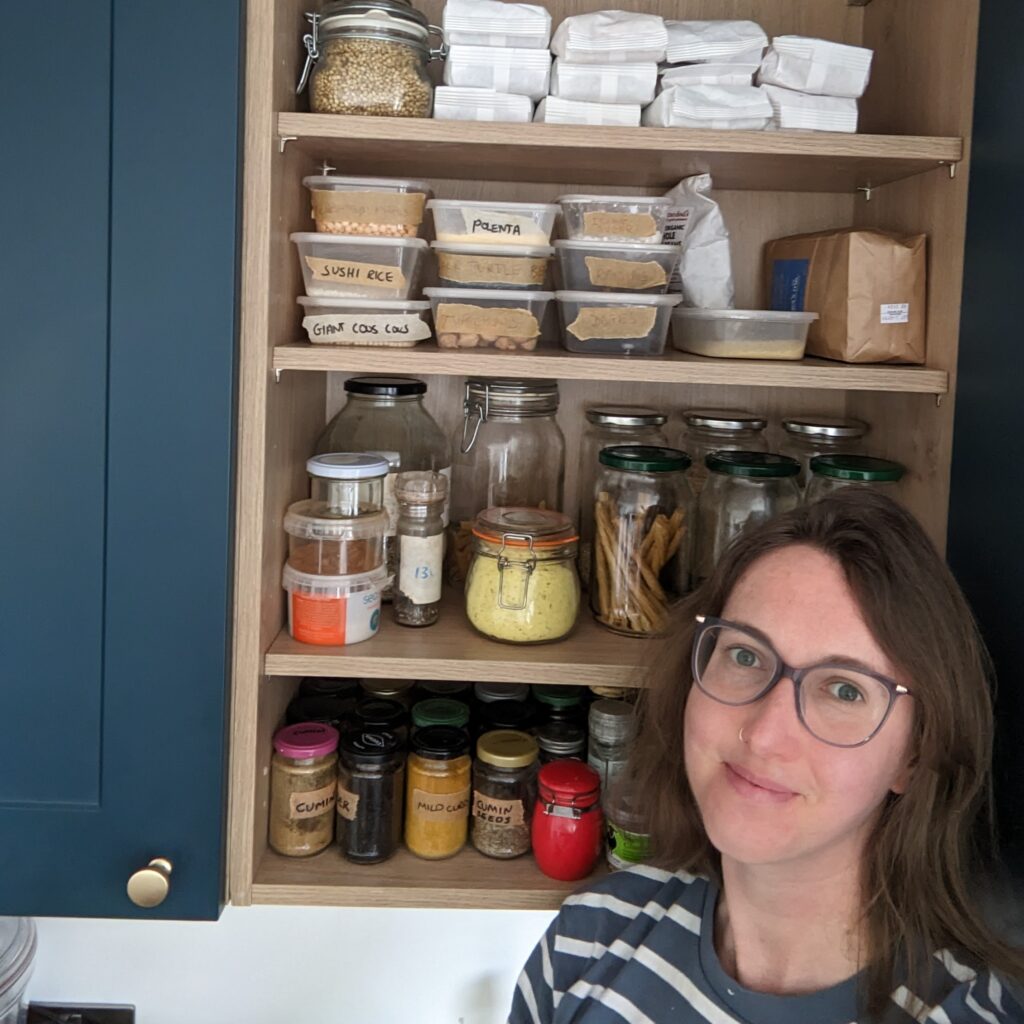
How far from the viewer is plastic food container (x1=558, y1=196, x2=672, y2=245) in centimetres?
117

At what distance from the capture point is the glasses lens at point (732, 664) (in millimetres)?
912

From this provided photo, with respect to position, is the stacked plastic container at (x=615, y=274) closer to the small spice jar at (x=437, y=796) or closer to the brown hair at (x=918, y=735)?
the brown hair at (x=918, y=735)

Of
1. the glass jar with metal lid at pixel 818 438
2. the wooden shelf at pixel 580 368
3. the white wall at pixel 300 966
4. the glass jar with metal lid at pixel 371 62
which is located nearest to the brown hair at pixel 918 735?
the wooden shelf at pixel 580 368

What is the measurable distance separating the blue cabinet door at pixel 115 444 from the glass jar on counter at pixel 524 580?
292 mm

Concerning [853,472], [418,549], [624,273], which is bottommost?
[418,549]

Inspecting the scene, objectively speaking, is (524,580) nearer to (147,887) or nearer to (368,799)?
(368,799)

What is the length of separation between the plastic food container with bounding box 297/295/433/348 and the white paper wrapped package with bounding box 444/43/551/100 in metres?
0.24

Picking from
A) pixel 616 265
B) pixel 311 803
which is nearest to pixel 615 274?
pixel 616 265

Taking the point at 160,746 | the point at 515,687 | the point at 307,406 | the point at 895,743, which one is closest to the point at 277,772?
the point at 160,746

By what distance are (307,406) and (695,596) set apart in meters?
0.55

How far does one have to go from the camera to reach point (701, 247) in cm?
127

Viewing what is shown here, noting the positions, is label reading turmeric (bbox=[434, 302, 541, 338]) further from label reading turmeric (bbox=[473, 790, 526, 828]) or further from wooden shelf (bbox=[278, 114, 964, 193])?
label reading turmeric (bbox=[473, 790, 526, 828])

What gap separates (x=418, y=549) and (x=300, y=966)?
72cm

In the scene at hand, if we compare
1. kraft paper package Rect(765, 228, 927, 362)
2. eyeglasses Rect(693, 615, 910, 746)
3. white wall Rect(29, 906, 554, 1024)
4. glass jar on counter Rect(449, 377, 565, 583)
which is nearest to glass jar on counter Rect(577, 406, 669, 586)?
glass jar on counter Rect(449, 377, 565, 583)
